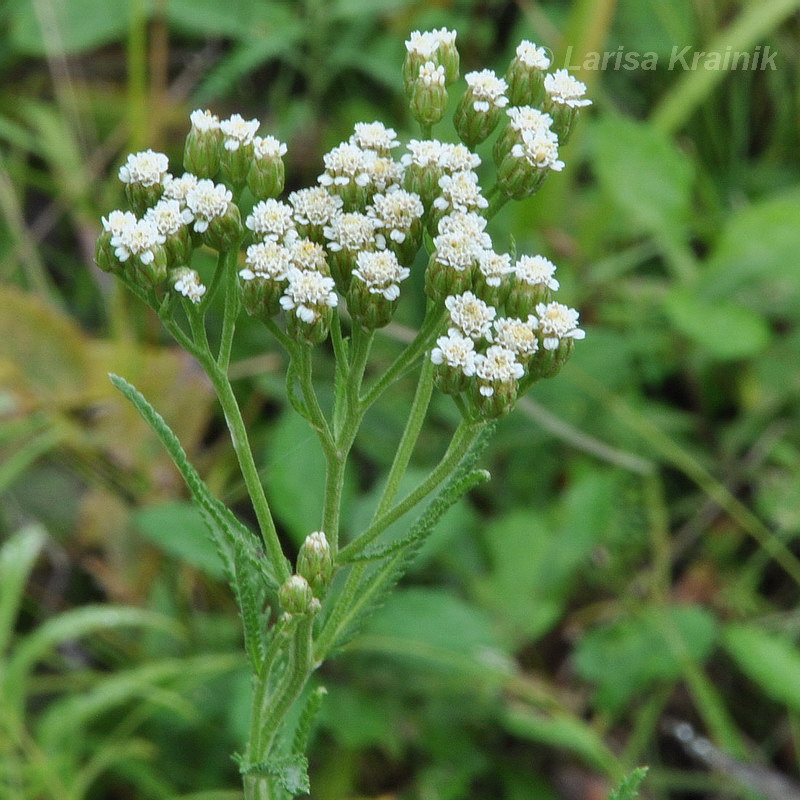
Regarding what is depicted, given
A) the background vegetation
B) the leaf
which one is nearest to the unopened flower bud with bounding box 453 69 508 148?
the background vegetation

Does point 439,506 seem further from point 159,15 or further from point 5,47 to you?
point 5,47

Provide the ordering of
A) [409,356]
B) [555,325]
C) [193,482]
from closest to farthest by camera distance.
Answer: [193,482], [555,325], [409,356]

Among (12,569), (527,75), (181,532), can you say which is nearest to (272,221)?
(527,75)

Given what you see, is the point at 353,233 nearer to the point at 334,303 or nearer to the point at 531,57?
the point at 334,303

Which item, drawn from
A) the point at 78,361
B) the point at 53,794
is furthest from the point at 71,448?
the point at 53,794

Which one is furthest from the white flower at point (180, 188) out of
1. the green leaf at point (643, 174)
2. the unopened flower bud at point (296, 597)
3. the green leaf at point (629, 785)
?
the green leaf at point (643, 174)

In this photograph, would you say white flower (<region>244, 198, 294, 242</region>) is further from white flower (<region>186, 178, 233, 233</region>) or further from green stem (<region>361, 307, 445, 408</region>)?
green stem (<region>361, 307, 445, 408</region>)
